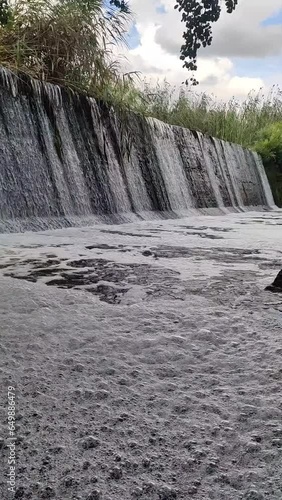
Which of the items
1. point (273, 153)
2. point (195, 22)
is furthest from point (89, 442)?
point (273, 153)

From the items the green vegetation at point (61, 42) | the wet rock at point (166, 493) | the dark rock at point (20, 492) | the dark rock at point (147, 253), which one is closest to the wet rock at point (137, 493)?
the wet rock at point (166, 493)

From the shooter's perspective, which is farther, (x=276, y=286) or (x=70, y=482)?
(x=276, y=286)

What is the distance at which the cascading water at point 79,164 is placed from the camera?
3.84 metres

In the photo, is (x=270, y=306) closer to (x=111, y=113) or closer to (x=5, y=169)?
(x=5, y=169)

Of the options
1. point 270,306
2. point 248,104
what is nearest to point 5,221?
point 270,306

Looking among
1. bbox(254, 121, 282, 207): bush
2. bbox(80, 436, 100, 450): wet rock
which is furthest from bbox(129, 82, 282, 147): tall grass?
bbox(80, 436, 100, 450): wet rock

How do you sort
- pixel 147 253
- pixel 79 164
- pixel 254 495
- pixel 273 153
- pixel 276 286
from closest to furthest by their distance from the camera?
pixel 254 495, pixel 276 286, pixel 147 253, pixel 79 164, pixel 273 153

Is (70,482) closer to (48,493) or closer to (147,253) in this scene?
(48,493)

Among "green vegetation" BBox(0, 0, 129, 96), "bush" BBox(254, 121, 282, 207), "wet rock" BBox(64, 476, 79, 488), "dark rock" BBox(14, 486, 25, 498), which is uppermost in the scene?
"green vegetation" BBox(0, 0, 129, 96)

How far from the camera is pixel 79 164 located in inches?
177

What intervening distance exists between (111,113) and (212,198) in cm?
285

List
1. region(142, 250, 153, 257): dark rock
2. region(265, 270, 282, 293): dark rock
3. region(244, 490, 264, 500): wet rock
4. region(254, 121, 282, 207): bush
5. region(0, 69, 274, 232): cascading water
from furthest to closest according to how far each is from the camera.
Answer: region(254, 121, 282, 207): bush < region(0, 69, 274, 232): cascading water < region(142, 250, 153, 257): dark rock < region(265, 270, 282, 293): dark rock < region(244, 490, 264, 500): wet rock

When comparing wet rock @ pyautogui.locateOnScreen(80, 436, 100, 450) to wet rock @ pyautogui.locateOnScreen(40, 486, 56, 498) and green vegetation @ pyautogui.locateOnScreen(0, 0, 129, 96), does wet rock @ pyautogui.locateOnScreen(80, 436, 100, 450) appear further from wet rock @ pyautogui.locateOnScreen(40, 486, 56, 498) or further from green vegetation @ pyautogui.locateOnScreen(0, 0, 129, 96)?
green vegetation @ pyautogui.locateOnScreen(0, 0, 129, 96)

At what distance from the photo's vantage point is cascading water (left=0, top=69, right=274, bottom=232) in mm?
3836
